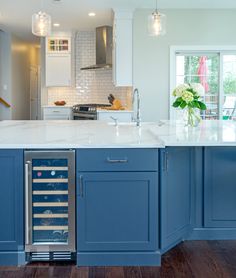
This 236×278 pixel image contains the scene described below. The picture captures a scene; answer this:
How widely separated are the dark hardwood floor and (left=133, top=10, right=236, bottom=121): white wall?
466cm

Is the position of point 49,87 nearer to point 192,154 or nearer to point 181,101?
point 181,101

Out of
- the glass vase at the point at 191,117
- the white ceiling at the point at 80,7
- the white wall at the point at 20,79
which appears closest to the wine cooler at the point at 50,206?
the glass vase at the point at 191,117

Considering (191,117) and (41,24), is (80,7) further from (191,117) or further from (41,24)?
(191,117)

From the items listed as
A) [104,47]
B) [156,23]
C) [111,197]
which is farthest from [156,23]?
[104,47]

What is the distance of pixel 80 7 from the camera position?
696 cm

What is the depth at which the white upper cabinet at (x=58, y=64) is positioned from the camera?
890cm

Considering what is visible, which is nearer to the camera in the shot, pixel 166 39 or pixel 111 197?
pixel 111 197

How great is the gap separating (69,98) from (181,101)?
19.1 feet

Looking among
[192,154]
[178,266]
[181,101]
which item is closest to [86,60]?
[181,101]

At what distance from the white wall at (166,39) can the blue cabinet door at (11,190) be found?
16.0 ft

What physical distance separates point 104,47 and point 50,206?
5890 mm

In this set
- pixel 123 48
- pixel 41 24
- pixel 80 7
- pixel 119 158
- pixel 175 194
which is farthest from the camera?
pixel 123 48

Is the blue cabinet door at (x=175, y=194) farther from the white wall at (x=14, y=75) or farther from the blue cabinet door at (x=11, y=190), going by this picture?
the white wall at (x=14, y=75)

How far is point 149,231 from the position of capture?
8.99 feet
